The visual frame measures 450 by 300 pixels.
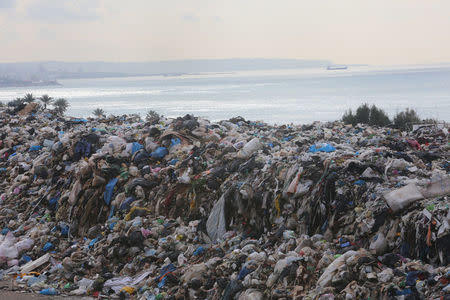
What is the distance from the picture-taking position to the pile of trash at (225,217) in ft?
14.4

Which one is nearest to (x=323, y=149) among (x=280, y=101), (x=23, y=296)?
(x=23, y=296)

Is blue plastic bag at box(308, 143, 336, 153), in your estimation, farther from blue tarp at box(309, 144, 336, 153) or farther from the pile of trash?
the pile of trash

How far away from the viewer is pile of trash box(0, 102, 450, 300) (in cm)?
439

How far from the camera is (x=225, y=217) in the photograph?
6082 millimetres

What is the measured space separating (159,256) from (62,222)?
7.63 ft

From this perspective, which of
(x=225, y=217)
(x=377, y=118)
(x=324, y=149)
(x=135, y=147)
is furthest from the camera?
(x=377, y=118)

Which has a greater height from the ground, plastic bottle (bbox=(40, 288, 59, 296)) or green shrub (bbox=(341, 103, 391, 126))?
green shrub (bbox=(341, 103, 391, 126))

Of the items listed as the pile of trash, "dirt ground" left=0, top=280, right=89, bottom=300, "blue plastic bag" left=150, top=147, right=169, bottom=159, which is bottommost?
"dirt ground" left=0, top=280, right=89, bottom=300

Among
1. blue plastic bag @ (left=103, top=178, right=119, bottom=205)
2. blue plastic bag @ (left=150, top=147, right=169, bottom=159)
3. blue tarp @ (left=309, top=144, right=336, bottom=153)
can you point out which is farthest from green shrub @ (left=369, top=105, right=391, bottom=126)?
blue plastic bag @ (left=103, top=178, right=119, bottom=205)

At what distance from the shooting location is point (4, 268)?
630 centimetres

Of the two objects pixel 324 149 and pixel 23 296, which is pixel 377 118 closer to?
pixel 324 149

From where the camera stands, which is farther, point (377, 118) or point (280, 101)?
point (280, 101)

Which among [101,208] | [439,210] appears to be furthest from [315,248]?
[101,208]

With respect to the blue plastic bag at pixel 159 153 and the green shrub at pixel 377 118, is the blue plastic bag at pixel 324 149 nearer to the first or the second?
the blue plastic bag at pixel 159 153
